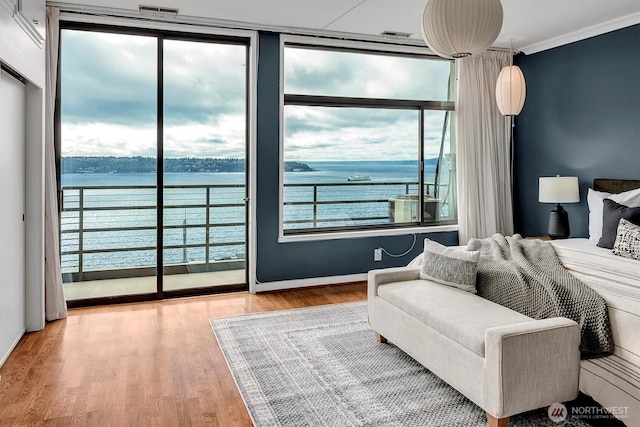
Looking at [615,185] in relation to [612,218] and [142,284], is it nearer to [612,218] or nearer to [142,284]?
[612,218]

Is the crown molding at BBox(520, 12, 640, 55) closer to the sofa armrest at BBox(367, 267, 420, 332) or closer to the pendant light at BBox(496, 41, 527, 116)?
the pendant light at BBox(496, 41, 527, 116)

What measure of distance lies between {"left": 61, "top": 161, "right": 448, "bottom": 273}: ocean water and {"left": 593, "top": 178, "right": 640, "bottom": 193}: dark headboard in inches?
75.6

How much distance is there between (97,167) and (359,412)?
3.18 metres

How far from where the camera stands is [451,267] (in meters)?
3.20

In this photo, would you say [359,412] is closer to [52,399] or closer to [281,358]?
[281,358]

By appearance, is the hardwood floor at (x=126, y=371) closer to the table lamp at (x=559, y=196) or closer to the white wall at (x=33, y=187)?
the white wall at (x=33, y=187)

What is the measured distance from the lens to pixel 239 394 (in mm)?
2760

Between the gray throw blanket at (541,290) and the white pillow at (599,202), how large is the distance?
0.88m

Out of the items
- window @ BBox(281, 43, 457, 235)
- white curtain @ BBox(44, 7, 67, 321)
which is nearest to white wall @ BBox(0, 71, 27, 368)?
A: white curtain @ BBox(44, 7, 67, 321)

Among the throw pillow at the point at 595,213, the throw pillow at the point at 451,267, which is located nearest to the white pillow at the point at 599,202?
the throw pillow at the point at 595,213

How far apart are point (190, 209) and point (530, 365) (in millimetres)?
3378

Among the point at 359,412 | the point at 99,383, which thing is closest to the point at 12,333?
the point at 99,383

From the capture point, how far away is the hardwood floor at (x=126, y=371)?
8.29ft

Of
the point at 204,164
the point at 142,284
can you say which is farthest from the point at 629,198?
the point at 142,284
